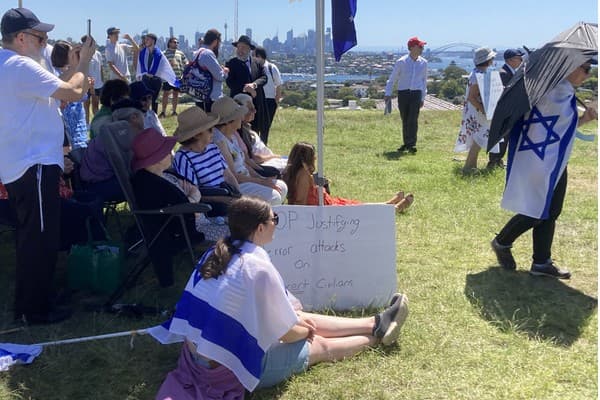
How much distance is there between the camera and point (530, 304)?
13.3 ft

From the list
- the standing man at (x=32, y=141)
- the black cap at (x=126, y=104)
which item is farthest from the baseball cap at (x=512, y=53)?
the standing man at (x=32, y=141)

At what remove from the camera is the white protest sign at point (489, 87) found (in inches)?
302

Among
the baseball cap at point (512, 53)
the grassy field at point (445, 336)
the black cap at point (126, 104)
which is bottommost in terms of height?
the grassy field at point (445, 336)

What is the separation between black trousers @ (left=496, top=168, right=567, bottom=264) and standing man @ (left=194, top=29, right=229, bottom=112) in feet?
13.8

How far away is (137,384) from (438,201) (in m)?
4.24

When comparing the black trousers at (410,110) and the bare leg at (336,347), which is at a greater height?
the black trousers at (410,110)

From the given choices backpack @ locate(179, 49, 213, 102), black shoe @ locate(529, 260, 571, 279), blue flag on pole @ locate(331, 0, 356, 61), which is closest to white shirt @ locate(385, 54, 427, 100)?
backpack @ locate(179, 49, 213, 102)

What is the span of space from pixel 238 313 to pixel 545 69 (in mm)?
2664

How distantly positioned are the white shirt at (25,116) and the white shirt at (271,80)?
5.39m

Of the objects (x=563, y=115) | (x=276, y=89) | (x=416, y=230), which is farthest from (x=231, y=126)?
(x=276, y=89)

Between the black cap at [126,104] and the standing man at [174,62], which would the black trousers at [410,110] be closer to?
the standing man at [174,62]

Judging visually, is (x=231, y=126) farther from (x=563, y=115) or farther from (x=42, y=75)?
(x=563, y=115)

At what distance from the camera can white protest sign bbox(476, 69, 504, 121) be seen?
25.2 ft

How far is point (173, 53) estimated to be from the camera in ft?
41.0
